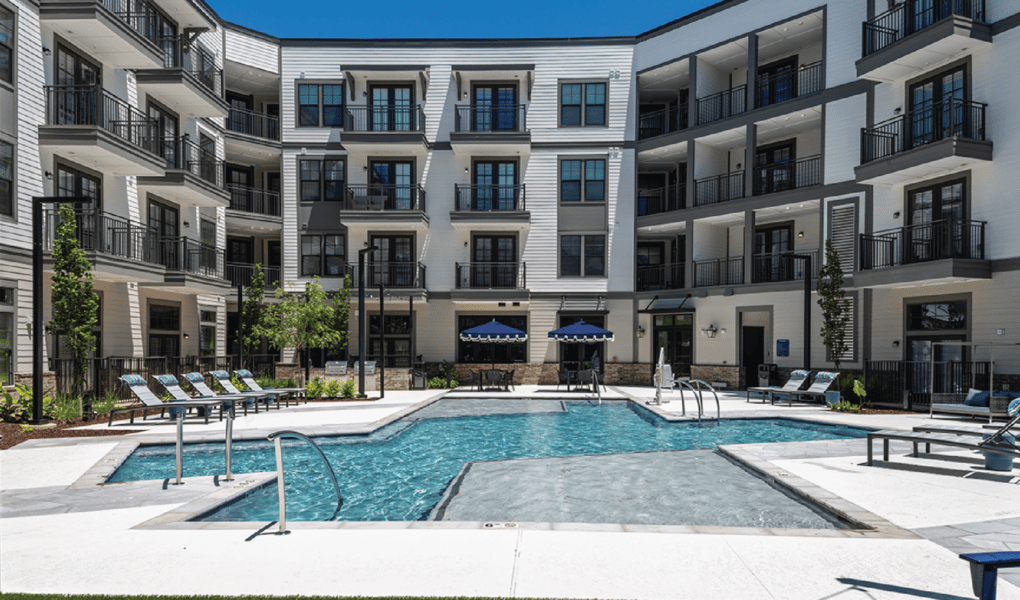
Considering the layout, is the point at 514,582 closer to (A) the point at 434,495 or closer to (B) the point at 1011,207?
(A) the point at 434,495

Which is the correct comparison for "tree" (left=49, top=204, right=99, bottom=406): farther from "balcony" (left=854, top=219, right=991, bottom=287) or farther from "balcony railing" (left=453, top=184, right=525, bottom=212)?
"balcony" (left=854, top=219, right=991, bottom=287)

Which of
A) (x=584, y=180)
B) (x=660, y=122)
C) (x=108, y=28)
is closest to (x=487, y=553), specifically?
(x=108, y=28)

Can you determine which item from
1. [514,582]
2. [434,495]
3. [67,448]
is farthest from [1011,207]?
[67,448]

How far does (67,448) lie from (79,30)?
12.1m

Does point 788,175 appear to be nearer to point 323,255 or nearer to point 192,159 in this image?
point 323,255

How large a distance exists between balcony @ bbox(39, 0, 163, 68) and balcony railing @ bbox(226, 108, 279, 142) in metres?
7.37

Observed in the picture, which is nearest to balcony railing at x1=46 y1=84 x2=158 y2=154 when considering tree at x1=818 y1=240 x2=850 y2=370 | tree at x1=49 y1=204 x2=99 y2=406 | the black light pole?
tree at x1=49 y1=204 x2=99 y2=406

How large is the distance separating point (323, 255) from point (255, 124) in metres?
6.88

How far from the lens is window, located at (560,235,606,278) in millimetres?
27969

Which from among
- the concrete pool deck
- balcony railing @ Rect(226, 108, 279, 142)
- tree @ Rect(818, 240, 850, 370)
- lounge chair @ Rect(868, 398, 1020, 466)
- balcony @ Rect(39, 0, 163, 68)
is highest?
balcony railing @ Rect(226, 108, 279, 142)

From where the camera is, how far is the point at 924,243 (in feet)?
59.0

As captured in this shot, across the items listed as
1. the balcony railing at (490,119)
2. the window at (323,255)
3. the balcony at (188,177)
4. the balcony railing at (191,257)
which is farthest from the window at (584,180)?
the balcony railing at (191,257)

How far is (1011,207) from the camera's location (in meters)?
16.5

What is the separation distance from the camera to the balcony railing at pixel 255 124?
28.0m
